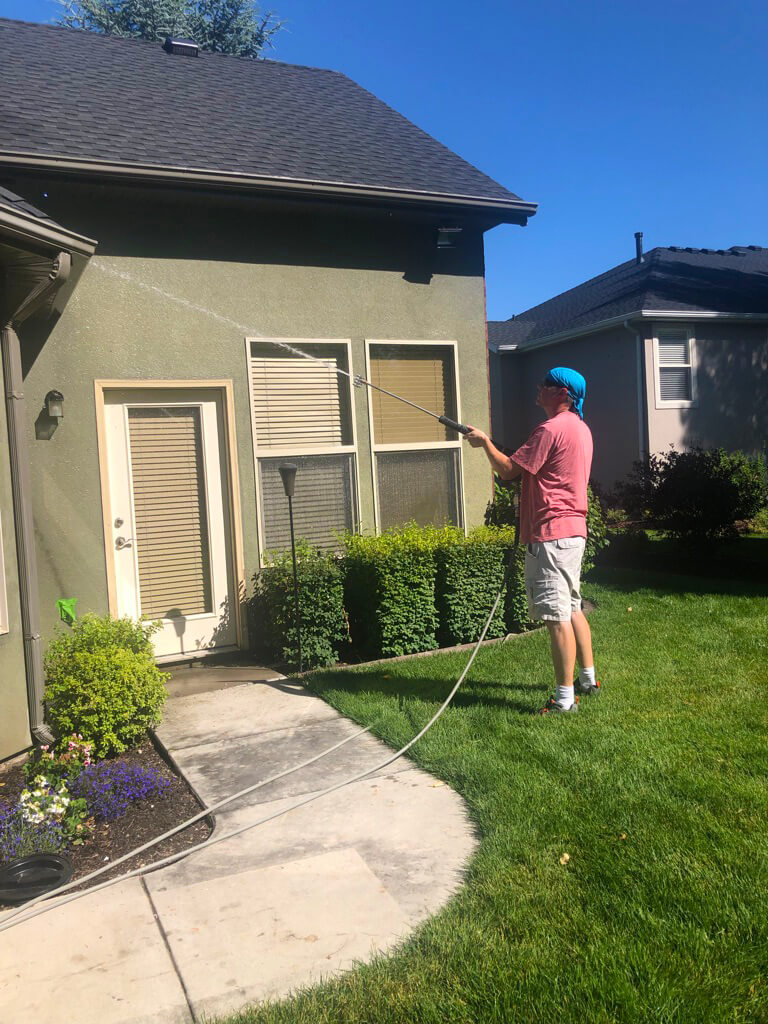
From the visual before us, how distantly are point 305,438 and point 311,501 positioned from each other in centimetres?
54

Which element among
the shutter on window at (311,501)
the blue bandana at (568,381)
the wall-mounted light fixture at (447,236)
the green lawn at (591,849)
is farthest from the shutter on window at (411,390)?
the blue bandana at (568,381)

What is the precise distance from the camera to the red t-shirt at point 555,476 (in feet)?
15.8

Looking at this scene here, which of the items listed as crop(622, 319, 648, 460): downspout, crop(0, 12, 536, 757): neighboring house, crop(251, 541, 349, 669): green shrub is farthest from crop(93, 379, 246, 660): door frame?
crop(622, 319, 648, 460): downspout

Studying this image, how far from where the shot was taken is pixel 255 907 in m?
3.11

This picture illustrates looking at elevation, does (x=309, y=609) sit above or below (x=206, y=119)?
below

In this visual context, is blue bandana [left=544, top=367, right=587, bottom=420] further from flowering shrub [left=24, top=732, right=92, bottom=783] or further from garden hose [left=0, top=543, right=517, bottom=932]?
flowering shrub [left=24, top=732, right=92, bottom=783]

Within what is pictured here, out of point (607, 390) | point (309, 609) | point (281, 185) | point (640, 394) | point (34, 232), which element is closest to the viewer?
point (34, 232)

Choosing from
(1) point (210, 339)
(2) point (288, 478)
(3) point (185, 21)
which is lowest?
(2) point (288, 478)

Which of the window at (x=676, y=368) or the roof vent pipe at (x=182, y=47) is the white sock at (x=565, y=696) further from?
the window at (x=676, y=368)

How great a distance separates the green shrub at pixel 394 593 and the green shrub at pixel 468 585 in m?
0.11

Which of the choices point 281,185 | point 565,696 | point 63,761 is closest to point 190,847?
point 63,761

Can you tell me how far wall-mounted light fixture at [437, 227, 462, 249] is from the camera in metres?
7.49

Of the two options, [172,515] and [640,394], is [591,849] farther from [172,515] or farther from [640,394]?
[640,394]

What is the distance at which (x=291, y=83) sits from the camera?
9297 millimetres
